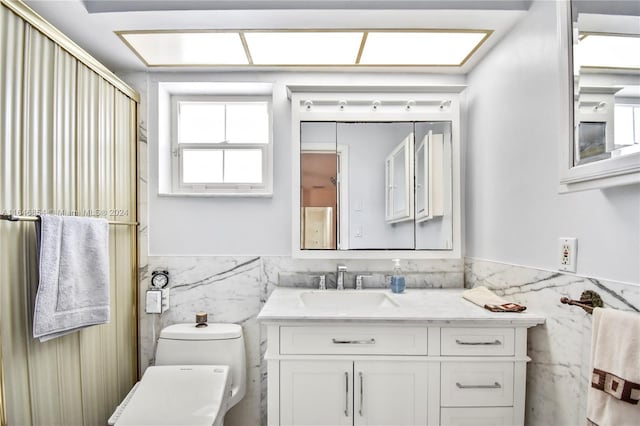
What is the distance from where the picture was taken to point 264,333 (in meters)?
2.08

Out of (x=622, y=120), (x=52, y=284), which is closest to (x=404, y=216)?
(x=622, y=120)

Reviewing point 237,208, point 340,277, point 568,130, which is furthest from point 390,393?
point 237,208

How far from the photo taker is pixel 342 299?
77.2 inches

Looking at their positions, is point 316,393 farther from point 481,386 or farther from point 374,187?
point 374,187

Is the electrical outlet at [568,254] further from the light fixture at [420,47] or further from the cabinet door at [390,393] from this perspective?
the light fixture at [420,47]

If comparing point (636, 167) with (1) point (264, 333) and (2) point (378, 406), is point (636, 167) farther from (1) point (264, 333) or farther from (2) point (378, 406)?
(1) point (264, 333)

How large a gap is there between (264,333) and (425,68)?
1.72 metres

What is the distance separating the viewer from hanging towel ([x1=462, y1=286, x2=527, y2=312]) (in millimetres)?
1473

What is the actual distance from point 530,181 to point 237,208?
1.47m

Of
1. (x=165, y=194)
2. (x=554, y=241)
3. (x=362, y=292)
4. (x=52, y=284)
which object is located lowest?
(x=362, y=292)

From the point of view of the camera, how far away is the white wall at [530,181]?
1.08 meters

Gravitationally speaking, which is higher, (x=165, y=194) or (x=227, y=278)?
(x=165, y=194)

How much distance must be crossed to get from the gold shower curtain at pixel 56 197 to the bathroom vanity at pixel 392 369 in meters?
0.81

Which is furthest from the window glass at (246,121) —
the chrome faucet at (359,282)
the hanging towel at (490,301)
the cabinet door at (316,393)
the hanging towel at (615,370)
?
the hanging towel at (615,370)
